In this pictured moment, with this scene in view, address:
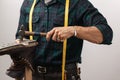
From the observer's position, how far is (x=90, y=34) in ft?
3.98

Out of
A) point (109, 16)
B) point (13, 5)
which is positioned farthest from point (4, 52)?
point (13, 5)

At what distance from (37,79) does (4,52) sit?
399 millimetres

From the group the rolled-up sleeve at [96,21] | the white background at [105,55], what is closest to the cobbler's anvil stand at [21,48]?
the rolled-up sleeve at [96,21]

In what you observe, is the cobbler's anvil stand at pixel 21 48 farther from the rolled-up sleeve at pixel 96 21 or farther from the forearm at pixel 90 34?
the rolled-up sleeve at pixel 96 21

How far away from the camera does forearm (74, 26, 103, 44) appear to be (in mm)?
1184

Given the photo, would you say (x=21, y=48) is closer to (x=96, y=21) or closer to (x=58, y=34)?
(x=58, y=34)

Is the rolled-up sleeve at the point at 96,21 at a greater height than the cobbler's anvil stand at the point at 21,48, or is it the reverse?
the rolled-up sleeve at the point at 96,21

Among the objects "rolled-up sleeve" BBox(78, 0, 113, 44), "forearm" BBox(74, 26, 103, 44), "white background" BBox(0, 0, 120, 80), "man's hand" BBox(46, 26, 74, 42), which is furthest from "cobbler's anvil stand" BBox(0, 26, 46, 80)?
"white background" BBox(0, 0, 120, 80)

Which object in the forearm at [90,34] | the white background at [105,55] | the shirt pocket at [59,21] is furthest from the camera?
the white background at [105,55]

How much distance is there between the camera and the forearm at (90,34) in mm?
1184

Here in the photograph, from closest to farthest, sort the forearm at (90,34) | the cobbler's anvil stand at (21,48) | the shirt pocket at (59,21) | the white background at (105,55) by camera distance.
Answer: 1. the cobbler's anvil stand at (21,48)
2. the forearm at (90,34)
3. the shirt pocket at (59,21)
4. the white background at (105,55)

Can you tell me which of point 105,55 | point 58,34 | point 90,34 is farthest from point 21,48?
point 105,55

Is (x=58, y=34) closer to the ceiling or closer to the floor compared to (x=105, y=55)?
closer to the ceiling

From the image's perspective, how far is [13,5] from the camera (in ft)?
7.07
